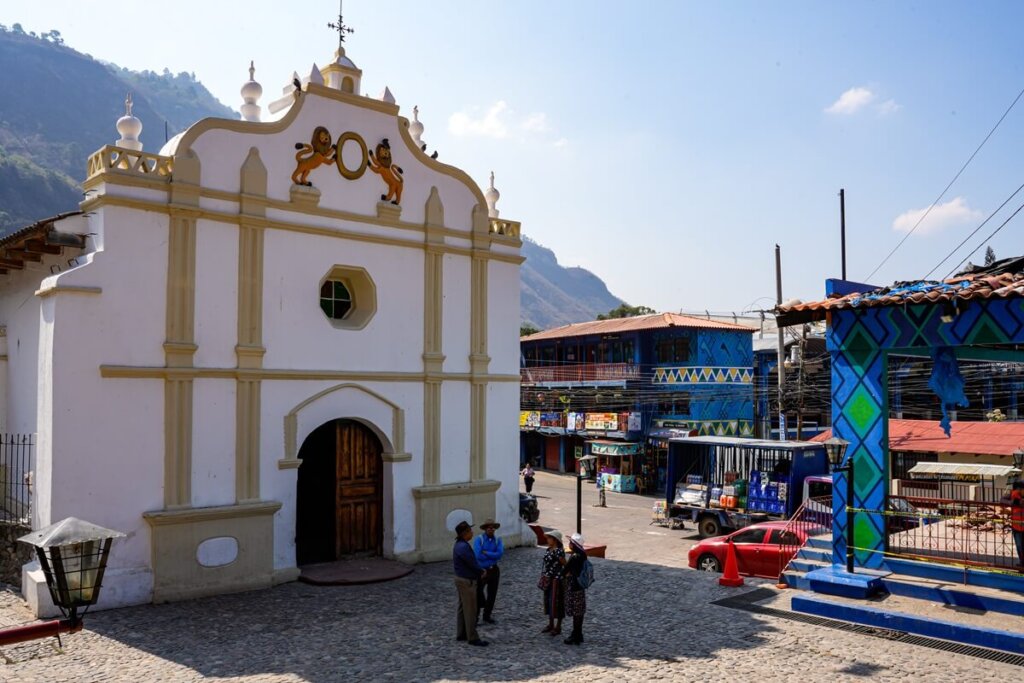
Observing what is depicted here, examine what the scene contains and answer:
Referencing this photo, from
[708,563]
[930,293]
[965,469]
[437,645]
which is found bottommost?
[708,563]

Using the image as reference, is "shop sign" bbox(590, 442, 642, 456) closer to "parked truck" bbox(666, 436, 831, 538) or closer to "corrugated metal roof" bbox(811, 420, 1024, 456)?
"parked truck" bbox(666, 436, 831, 538)

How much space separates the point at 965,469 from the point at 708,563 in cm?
1079

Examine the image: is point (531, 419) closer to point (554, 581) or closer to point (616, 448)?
point (616, 448)

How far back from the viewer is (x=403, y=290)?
50.4 ft

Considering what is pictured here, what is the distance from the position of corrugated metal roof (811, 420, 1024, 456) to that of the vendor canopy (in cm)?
1120

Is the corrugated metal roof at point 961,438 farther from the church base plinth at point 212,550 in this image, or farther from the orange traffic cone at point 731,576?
the church base plinth at point 212,550

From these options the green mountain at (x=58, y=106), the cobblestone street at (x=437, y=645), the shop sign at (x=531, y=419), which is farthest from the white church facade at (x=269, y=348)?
the green mountain at (x=58, y=106)

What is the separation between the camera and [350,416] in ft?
47.7

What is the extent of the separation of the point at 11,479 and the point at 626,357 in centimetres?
2971

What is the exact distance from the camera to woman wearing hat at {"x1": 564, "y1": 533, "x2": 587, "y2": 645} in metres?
10.0

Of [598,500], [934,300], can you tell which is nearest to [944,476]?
[598,500]

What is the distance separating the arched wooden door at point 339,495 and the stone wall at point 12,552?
418 centimetres

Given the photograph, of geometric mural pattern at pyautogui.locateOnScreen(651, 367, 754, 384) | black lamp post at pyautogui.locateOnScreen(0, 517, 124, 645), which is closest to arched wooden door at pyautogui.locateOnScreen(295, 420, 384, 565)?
black lamp post at pyautogui.locateOnScreen(0, 517, 124, 645)

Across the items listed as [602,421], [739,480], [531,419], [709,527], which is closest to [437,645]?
[709,527]
